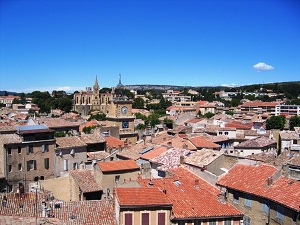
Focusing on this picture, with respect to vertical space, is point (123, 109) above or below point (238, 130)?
above

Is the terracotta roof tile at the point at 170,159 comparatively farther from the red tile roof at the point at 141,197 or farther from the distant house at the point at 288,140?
the distant house at the point at 288,140

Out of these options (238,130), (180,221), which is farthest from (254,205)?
(238,130)

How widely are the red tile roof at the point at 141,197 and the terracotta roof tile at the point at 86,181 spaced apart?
983cm

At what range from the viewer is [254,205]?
21.2 meters

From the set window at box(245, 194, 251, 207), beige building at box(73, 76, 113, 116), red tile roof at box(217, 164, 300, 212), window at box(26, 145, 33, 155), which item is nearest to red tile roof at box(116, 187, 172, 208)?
window at box(245, 194, 251, 207)

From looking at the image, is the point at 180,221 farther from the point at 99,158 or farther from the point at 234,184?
the point at 99,158

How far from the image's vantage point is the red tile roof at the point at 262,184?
764 inches

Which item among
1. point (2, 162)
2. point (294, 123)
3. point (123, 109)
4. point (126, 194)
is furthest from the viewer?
point (294, 123)

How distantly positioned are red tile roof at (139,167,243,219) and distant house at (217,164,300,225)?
79 cm

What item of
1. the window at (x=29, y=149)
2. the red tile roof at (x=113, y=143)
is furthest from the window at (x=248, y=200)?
the red tile roof at (x=113, y=143)

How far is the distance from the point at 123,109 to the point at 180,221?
40772mm

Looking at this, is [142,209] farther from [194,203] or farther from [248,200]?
[248,200]

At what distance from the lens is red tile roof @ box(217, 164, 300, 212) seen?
1941cm

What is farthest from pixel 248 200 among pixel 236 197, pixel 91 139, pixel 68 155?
pixel 91 139
